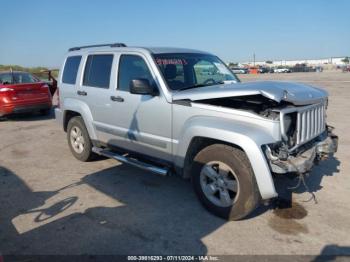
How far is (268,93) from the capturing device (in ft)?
12.4

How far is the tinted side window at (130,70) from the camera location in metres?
5.09

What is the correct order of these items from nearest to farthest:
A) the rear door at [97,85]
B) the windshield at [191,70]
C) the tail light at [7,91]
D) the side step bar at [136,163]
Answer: the side step bar at [136,163], the windshield at [191,70], the rear door at [97,85], the tail light at [7,91]

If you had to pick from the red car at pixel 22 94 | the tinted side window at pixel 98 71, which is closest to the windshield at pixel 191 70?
the tinted side window at pixel 98 71

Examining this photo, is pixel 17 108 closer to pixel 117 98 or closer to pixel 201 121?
pixel 117 98

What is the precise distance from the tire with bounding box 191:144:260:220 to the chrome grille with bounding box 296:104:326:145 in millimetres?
753

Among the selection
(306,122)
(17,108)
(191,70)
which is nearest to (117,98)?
(191,70)

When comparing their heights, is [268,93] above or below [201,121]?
above

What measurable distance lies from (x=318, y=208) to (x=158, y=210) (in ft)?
6.72

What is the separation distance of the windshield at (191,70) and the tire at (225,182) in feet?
3.82

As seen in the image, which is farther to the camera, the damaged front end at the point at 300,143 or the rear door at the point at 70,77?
the rear door at the point at 70,77

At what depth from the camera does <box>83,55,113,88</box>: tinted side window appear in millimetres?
5722

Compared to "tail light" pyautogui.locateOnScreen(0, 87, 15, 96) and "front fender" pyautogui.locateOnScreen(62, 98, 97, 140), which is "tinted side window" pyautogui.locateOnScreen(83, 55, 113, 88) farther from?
"tail light" pyautogui.locateOnScreen(0, 87, 15, 96)

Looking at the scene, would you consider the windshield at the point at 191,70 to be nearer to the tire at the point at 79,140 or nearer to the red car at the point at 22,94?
the tire at the point at 79,140

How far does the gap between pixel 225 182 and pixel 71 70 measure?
4.04 m
